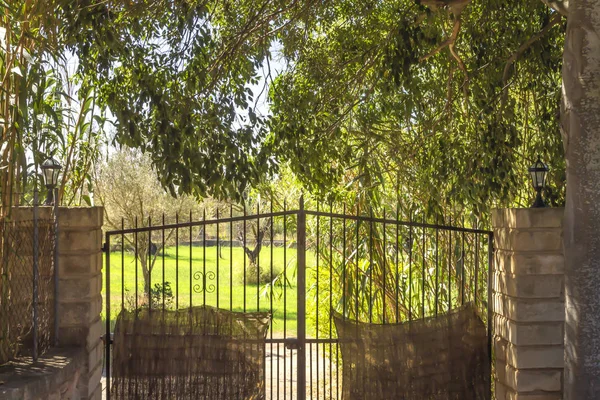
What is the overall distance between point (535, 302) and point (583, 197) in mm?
1344

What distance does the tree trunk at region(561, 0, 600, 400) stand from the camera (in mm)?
4477

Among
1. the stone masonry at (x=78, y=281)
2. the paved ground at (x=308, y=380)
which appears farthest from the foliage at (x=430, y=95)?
the stone masonry at (x=78, y=281)

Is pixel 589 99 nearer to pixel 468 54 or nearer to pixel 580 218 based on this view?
pixel 580 218

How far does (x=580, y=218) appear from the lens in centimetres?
450

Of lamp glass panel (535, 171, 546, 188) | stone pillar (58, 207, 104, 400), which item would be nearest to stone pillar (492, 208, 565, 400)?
lamp glass panel (535, 171, 546, 188)

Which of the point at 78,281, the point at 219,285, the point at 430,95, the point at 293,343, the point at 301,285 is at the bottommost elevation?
the point at 219,285

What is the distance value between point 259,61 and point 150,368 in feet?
11.8

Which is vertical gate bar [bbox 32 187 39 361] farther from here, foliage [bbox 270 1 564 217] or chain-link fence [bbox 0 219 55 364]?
foliage [bbox 270 1 564 217]

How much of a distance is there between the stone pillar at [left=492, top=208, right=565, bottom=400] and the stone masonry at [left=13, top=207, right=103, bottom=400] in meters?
3.21

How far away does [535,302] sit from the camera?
Result: 18.2 feet

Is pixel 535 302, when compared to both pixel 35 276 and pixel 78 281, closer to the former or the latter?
pixel 78 281

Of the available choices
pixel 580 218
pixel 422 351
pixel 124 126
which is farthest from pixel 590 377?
pixel 124 126

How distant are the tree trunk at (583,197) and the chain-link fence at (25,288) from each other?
3448mm

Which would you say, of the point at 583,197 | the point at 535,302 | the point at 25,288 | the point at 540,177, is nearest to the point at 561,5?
the point at 540,177
